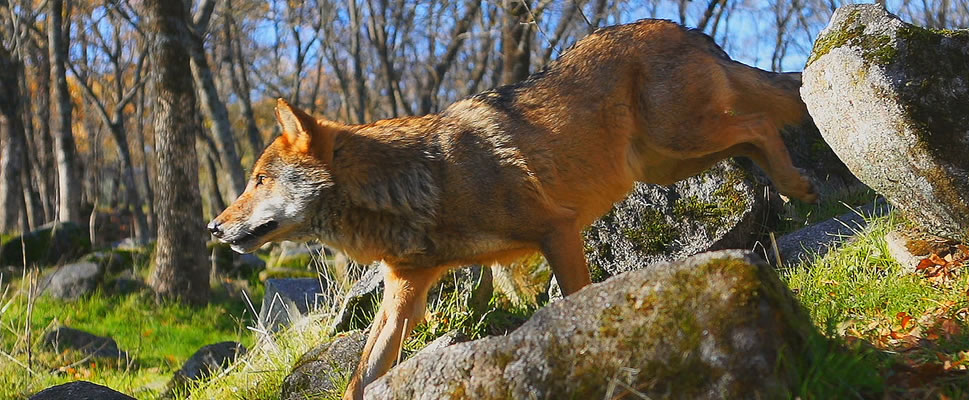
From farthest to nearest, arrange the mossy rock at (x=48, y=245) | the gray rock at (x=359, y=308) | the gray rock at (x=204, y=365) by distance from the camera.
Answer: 1. the mossy rock at (x=48, y=245)
2. the gray rock at (x=204, y=365)
3. the gray rock at (x=359, y=308)

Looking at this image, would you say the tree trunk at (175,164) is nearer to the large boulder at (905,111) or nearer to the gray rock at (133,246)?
the gray rock at (133,246)

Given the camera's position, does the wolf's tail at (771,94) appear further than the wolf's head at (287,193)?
Yes

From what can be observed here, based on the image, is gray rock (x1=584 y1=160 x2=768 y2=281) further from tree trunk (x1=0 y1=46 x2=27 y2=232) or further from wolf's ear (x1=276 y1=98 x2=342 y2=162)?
tree trunk (x1=0 y1=46 x2=27 y2=232)

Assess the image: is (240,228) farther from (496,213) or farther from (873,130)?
(873,130)

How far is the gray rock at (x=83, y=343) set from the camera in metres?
10.1

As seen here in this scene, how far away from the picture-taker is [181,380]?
815 cm

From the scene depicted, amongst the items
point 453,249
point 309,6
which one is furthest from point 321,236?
point 309,6

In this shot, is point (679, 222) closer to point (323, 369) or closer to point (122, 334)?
point (323, 369)

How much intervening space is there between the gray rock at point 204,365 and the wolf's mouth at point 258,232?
8.57 ft

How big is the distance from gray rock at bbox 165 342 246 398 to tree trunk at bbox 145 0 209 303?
4597 mm

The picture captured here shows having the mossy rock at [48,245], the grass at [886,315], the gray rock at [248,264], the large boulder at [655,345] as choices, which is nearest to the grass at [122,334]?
the gray rock at [248,264]

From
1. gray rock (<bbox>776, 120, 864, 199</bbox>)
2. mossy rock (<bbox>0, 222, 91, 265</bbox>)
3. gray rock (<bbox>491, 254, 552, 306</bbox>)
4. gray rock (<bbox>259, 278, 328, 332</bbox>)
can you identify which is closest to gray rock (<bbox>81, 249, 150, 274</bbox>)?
mossy rock (<bbox>0, 222, 91, 265</bbox>)

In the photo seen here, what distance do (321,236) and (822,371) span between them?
3.47 m

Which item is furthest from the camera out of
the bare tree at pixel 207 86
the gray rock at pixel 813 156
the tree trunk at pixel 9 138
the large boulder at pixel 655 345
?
the tree trunk at pixel 9 138
